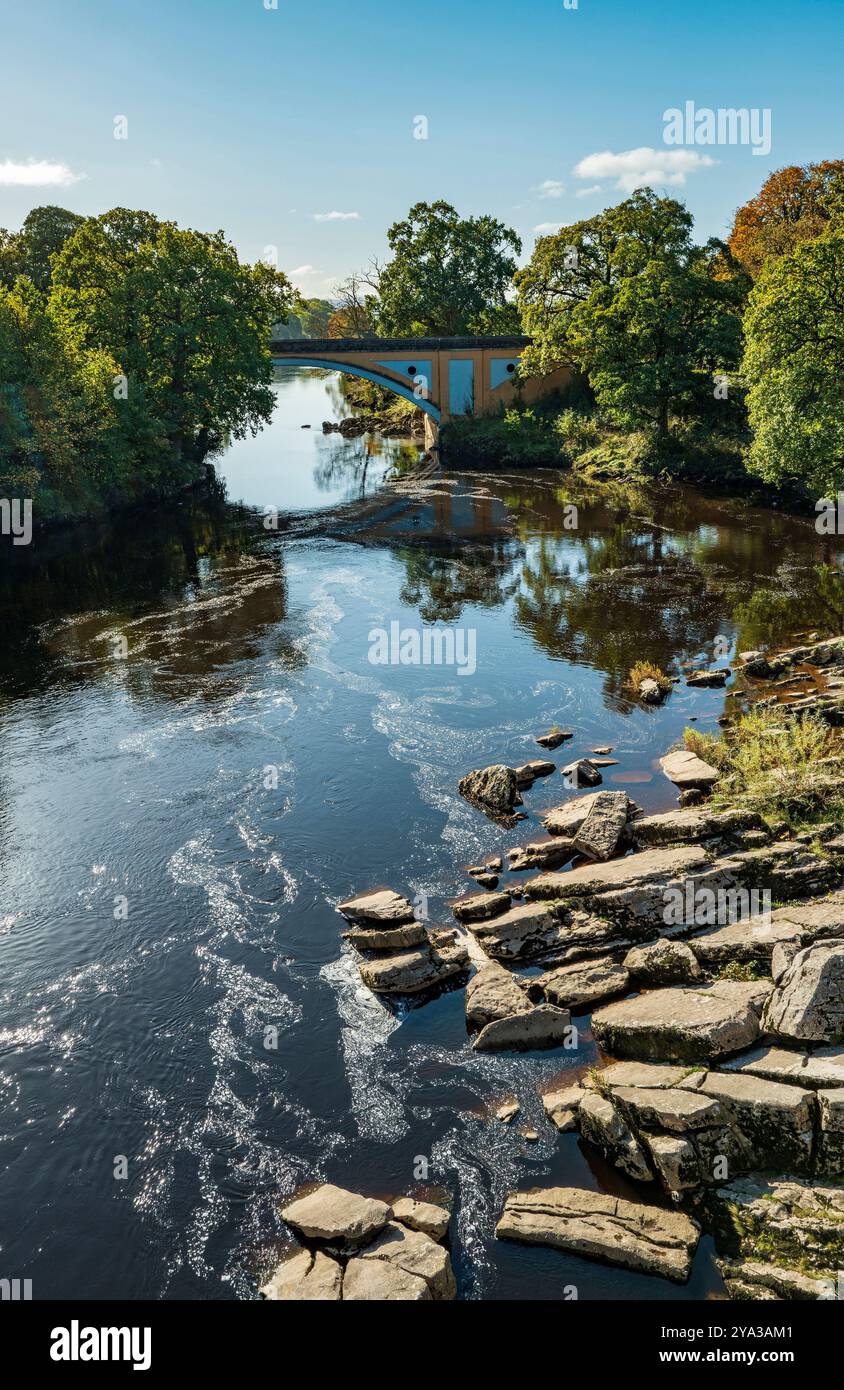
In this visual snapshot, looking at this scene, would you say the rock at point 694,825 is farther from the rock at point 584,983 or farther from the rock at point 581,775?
the rock at point 581,775

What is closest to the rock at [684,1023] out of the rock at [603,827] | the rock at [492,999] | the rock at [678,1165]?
the rock at [492,999]

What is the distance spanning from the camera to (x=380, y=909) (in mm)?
18562

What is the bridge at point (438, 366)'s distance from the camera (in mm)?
74375

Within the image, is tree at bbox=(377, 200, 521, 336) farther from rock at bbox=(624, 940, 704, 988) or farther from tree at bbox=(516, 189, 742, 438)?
rock at bbox=(624, 940, 704, 988)

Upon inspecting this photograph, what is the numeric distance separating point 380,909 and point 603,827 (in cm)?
536

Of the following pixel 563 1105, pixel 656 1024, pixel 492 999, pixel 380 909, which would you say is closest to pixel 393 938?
pixel 380 909

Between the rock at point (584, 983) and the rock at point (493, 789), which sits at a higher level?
the rock at point (493, 789)

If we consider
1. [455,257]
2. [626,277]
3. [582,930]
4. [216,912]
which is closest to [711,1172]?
[582,930]

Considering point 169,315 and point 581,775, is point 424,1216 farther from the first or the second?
point 169,315

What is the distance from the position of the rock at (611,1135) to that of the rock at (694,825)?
681 centimetres

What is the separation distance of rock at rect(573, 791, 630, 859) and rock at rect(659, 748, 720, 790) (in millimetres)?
2115

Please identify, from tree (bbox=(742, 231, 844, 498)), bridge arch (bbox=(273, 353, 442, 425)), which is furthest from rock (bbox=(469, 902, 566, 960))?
bridge arch (bbox=(273, 353, 442, 425))

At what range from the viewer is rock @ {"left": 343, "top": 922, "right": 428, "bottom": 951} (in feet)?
58.5
